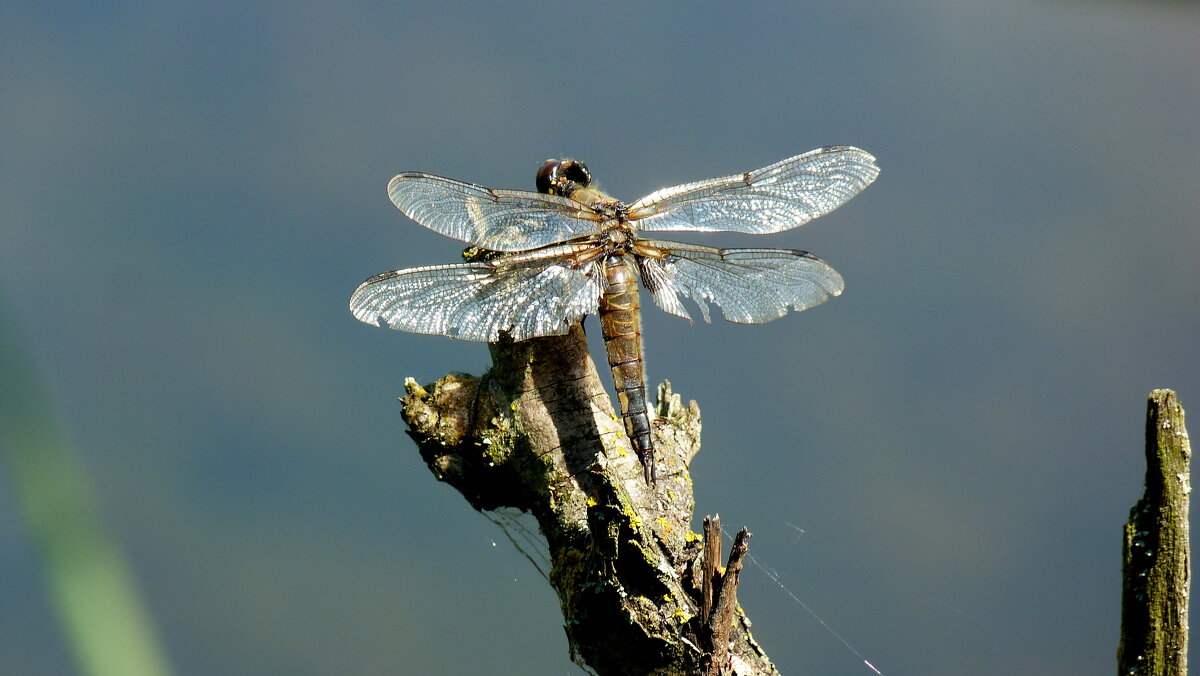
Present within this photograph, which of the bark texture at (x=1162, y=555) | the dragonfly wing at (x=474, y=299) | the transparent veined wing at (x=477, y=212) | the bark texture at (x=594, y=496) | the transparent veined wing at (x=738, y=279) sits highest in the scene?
the transparent veined wing at (x=477, y=212)

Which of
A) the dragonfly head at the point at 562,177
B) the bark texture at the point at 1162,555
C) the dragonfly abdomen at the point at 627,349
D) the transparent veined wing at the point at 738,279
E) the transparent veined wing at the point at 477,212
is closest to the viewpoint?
the bark texture at the point at 1162,555

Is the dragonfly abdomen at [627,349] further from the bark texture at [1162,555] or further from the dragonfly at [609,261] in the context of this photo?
the bark texture at [1162,555]

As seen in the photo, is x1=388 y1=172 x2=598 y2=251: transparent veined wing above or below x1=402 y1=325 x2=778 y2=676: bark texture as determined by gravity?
above

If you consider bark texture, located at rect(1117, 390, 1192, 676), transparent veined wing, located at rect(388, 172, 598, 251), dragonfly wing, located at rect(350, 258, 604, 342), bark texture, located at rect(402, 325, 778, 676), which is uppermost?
transparent veined wing, located at rect(388, 172, 598, 251)

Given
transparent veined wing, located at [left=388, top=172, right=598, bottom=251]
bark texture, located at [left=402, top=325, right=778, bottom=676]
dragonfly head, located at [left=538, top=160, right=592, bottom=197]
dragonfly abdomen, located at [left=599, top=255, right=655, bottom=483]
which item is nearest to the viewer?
bark texture, located at [left=402, top=325, right=778, bottom=676]

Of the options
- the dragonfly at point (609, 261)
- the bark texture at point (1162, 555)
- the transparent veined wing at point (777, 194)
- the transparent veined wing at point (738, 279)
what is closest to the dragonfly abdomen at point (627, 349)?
the dragonfly at point (609, 261)

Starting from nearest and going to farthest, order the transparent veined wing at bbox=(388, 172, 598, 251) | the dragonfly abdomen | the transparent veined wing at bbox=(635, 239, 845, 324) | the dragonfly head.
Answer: the dragonfly abdomen < the transparent veined wing at bbox=(388, 172, 598, 251) < the transparent veined wing at bbox=(635, 239, 845, 324) < the dragonfly head

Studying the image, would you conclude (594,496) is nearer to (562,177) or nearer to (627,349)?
(627,349)

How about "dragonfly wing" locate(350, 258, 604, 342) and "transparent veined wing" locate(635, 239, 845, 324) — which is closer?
"dragonfly wing" locate(350, 258, 604, 342)

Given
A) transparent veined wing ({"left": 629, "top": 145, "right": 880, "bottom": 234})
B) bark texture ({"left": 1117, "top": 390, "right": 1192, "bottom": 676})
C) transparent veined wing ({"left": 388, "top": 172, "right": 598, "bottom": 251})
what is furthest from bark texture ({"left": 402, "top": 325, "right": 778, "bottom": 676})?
bark texture ({"left": 1117, "top": 390, "right": 1192, "bottom": 676})

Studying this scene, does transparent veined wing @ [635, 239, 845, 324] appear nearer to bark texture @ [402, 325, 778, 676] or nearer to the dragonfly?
the dragonfly
